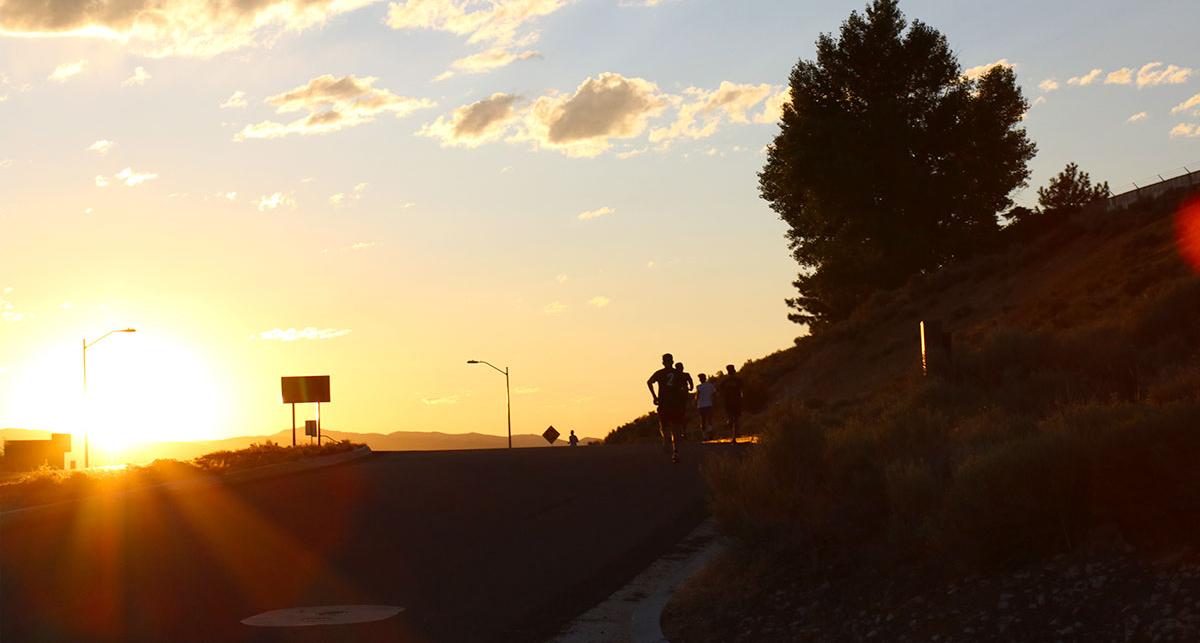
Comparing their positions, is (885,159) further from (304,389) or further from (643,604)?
(643,604)

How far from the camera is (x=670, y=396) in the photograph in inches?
990

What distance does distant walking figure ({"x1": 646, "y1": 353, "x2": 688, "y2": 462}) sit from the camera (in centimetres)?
2497

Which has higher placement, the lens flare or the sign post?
the lens flare

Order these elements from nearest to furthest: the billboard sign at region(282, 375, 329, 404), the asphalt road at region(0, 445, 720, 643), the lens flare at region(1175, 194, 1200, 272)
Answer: the asphalt road at region(0, 445, 720, 643)
the lens flare at region(1175, 194, 1200, 272)
the billboard sign at region(282, 375, 329, 404)

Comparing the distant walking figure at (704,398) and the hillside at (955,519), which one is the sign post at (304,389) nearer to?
the distant walking figure at (704,398)

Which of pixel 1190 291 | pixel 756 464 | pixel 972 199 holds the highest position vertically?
pixel 972 199

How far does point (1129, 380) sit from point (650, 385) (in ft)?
26.3

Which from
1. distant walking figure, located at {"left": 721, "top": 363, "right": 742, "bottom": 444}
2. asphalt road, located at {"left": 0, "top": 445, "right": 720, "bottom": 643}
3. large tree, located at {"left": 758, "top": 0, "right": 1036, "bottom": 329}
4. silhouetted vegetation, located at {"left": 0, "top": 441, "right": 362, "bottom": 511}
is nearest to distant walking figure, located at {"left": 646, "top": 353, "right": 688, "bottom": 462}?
asphalt road, located at {"left": 0, "top": 445, "right": 720, "bottom": 643}

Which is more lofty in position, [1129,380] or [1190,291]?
[1190,291]

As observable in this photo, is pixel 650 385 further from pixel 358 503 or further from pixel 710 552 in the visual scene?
pixel 710 552

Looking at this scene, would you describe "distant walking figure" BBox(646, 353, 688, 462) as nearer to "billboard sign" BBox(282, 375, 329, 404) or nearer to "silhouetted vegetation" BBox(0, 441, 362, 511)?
"silhouetted vegetation" BBox(0, 441, 362, 511)

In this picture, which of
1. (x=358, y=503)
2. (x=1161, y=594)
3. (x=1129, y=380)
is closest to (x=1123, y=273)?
(x=1129, y=380)

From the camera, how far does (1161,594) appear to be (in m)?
7.35

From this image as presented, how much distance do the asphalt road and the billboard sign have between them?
87.1ft
